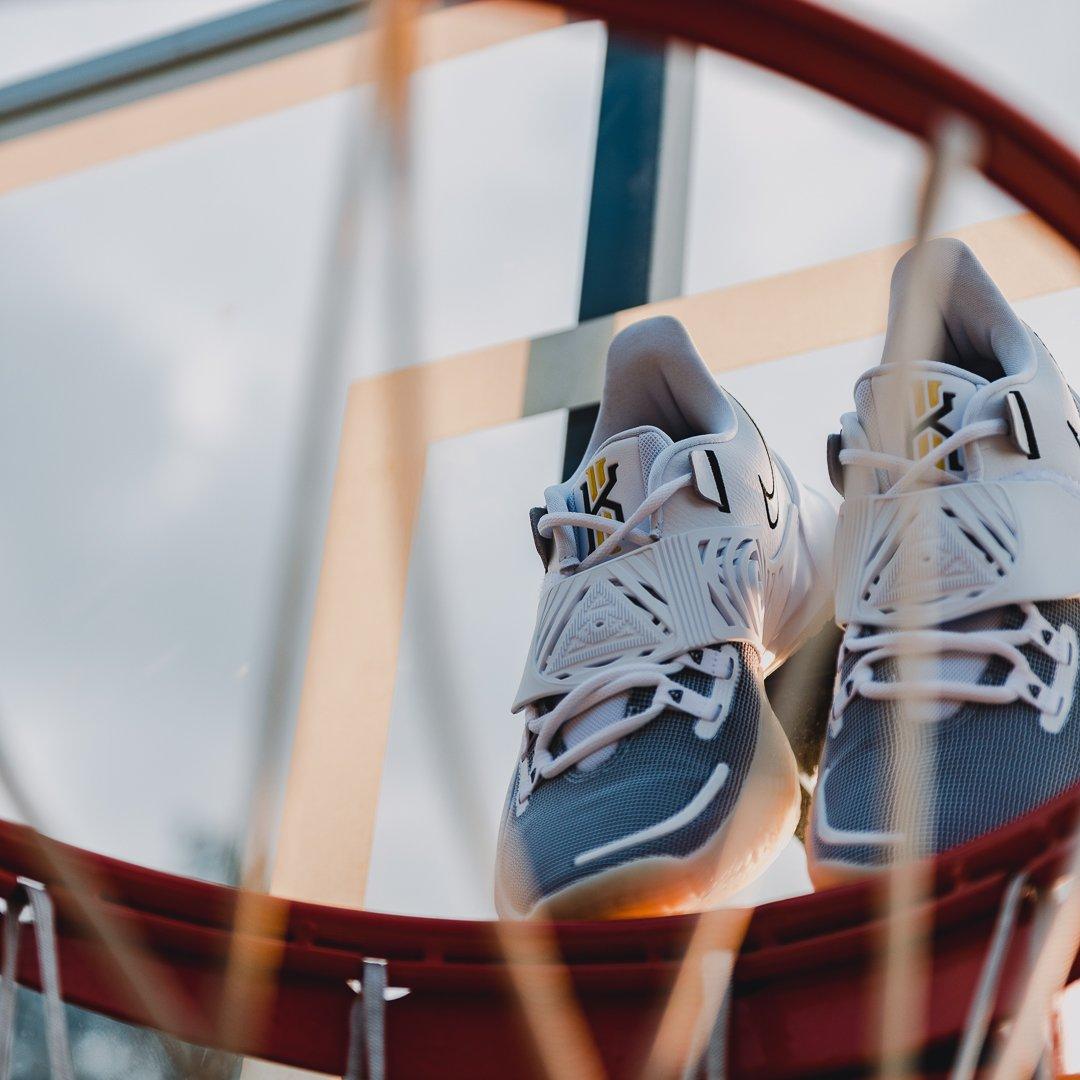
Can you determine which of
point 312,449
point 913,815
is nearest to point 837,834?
point 913,815

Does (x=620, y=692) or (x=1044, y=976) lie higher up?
(x=620, y=692)

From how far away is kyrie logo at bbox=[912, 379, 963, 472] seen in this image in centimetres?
67

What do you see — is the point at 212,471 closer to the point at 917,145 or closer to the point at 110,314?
the point at 110,314

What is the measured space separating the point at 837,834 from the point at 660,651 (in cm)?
13

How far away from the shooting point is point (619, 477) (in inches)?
28.6

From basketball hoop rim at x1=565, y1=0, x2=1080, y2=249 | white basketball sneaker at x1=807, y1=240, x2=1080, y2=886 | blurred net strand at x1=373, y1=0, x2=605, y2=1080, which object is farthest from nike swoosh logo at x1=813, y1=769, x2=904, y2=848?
basketball hoop rim at x1=565, y1=0, x2=1080, y2=249

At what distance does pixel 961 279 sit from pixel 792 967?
1.16 feet

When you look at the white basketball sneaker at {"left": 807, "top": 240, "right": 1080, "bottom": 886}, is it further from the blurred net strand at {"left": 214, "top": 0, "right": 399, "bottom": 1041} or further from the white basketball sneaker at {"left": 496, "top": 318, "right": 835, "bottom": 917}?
the blurred net strand at {"left": 214, "top": 0, "right": 399, "bottom": 1041}

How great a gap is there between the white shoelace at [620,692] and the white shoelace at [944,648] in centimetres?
6

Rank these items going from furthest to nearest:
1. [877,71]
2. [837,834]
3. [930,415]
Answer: [930,415] < [837,834] < [877,71]

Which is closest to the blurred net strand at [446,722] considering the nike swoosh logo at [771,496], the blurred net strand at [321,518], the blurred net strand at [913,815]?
the blurred net strand at [321,518]

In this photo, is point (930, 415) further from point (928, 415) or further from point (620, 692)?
point (620, 692)

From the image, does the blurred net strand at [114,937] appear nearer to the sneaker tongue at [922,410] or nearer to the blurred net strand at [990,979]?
the blurred net strand at [990,979]
